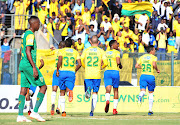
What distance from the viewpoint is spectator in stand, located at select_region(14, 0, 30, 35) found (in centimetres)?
→ 2019

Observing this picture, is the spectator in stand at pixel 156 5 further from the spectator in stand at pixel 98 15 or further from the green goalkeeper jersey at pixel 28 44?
the green goalkeeper jersey at pixel 28 44

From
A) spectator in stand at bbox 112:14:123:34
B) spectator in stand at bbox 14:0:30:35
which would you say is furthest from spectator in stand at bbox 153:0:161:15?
spectator in stand at bbox 14:0:30:35

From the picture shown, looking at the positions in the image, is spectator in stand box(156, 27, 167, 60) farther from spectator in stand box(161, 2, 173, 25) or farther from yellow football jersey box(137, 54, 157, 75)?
yellow football jersey box(137, 54, 157, 75)

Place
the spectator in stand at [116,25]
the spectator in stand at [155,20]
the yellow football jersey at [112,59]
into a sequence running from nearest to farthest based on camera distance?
the yellow football jersey at [112,59] → the spectator in stand at [116,25] → the spectator in stand at [155,20]

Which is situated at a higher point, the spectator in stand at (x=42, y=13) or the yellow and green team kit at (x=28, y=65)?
the spectator in stand at (x=42, y=13)

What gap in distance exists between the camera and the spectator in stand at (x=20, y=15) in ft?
66.2

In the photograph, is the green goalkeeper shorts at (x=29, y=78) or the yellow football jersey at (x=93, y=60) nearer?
the green goalkeeper shorts at (x=29, y=78)

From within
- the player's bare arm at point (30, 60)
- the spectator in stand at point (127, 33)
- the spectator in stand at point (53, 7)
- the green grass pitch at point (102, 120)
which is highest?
the spectator in stand at point (53, 7)

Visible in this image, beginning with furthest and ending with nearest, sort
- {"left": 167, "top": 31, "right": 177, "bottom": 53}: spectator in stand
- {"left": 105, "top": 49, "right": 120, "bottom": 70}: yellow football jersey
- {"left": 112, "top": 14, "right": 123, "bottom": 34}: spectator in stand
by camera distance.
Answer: {"left": 112, "top": 14, "right": 123, "bottom": 34}: spectator in stand, {"left": 167, "top": 31, "right": 177, "bottom": 53}: spectator in stand, {"left": 105, "top": 49, "right": 120, "bottom": 70}: yellow football jersey

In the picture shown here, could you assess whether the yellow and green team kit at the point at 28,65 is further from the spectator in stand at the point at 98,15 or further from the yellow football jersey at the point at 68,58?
the spectator in stand at the point at 98,15

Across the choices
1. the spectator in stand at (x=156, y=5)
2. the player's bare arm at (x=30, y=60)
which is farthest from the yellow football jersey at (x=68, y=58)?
the spectator in stand at (x=156, y=5)

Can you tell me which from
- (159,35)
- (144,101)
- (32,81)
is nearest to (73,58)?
(32,81)

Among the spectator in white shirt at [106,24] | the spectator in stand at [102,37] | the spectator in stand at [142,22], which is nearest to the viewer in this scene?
the spectator in stand at [102,37]

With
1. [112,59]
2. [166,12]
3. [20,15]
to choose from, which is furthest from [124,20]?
[112,59]
